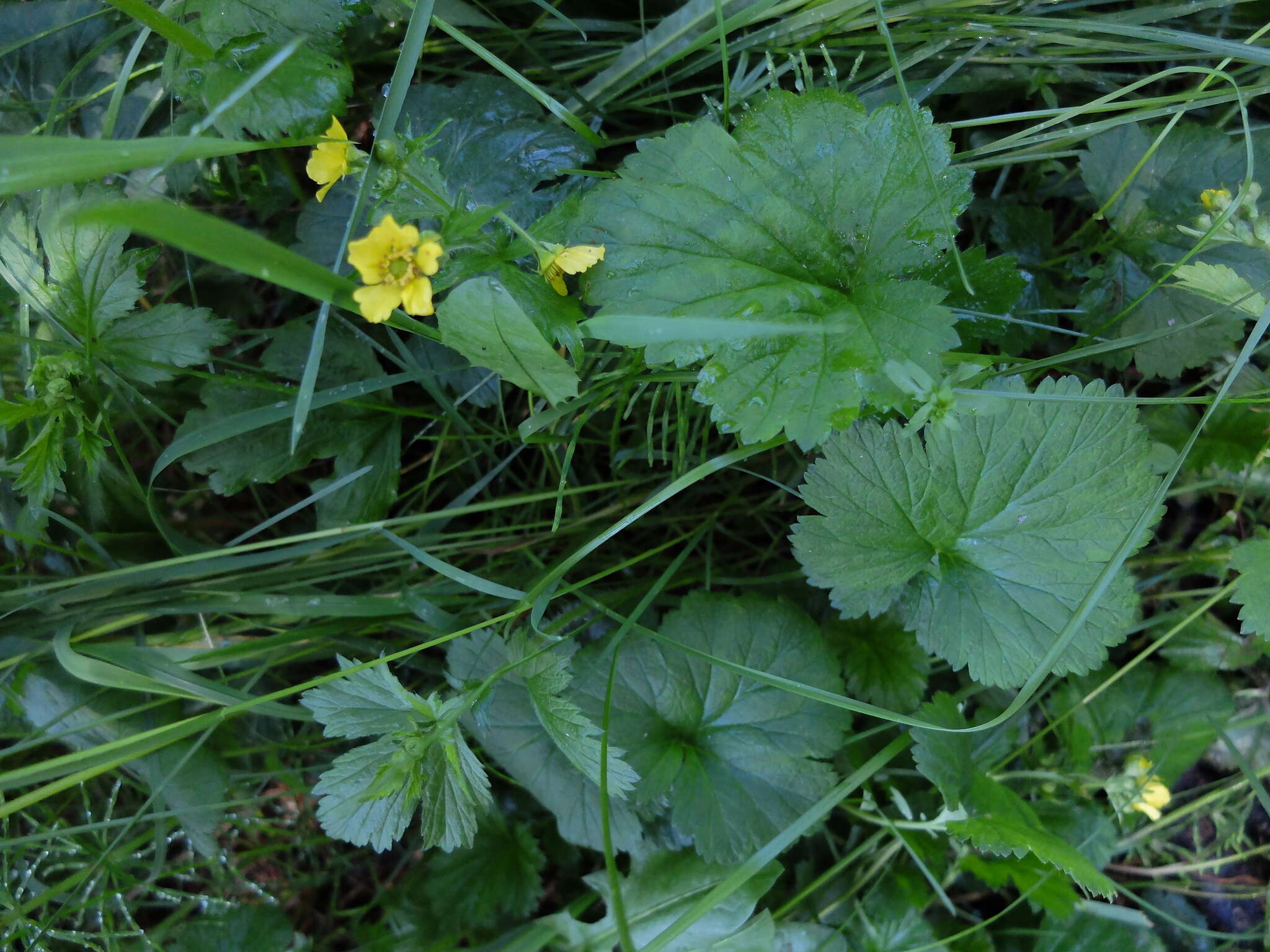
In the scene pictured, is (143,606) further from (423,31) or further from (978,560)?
(978,560)

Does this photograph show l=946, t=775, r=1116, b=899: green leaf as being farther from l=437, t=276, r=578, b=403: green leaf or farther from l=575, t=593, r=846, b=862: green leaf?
l=437, t=276, r=578, b=403: green leaf

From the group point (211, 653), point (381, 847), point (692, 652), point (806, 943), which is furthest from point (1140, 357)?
point (211, 653)

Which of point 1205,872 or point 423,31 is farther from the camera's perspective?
point 1205,872

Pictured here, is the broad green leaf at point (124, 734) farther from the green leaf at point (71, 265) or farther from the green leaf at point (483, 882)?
the green leaf at point (71, 265)

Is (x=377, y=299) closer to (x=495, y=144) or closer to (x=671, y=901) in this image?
(x=495, y=144)

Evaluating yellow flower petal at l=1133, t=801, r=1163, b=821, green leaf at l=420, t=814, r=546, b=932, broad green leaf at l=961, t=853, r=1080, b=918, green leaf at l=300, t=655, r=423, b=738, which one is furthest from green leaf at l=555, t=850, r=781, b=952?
yellow flower petal at l=1133, t=801, r=1163, b=821
